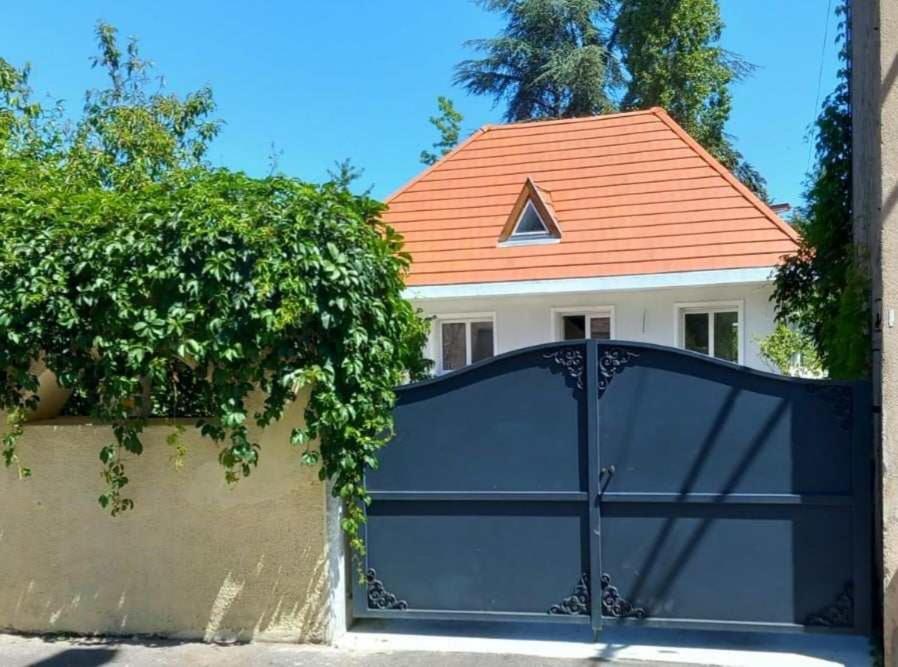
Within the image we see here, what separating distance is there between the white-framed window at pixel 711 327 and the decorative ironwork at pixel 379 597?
24.4 feet

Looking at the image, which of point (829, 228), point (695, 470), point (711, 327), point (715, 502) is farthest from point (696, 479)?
point (711, 327)

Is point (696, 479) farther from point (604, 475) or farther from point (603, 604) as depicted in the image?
point (603, 604)

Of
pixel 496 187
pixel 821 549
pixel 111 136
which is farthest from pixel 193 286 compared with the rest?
pixel 496 187

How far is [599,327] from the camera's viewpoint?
11.4 m

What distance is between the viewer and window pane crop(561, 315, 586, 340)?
11.5 meters

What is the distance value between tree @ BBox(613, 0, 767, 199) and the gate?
1707 cm

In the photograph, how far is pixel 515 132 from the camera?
526 inches

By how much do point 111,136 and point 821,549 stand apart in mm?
7641

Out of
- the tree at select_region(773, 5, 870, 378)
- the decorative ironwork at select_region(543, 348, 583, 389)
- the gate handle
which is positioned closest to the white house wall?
the tree at select_region(773, 5, 870, 378)

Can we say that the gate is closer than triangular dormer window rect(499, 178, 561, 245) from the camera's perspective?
Yes

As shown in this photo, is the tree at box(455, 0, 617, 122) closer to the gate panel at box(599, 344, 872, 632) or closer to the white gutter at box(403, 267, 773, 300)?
the white gutter at box(403, 267, 773, 300)

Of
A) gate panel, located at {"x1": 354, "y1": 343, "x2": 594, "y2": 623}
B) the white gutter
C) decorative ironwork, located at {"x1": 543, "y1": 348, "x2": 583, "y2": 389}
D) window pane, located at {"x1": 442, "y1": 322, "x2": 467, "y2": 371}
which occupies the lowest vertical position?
gate panel, located at {"x1": 354, "y1": 343, "x2": 594, "y2": 623}

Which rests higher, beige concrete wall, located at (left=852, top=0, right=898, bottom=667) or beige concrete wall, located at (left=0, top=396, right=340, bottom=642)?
beige concrete wall, located at (left=852, top=0, right=898, bottom=667)

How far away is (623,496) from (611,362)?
833 millimetres
